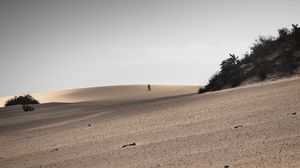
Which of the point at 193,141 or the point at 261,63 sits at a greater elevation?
the point at 261,63

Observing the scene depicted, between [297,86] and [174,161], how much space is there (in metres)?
5.63

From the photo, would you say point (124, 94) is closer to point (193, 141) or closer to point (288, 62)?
point (288, 62)

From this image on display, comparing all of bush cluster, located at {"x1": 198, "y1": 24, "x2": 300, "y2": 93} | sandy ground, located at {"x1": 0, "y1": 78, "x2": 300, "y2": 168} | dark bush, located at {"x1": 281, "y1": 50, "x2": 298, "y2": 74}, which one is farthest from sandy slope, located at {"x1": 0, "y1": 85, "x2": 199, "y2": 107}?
sandy ground, located at {"x1": 0, "y1": 78, "x2": 300, "y2": 168}

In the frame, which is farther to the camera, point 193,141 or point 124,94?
point 124,94

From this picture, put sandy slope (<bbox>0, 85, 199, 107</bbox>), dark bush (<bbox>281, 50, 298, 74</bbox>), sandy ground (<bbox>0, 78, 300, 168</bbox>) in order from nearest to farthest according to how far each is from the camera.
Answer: sandy ground (<bbox>0, 78, 300, 168</bbox>), dark bush (<bbox>281, 50, 298, 74</bbox>), sandy slope (<bbox>0, 85, 199, 107</bbox>)

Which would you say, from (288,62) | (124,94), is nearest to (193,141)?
(288,62)

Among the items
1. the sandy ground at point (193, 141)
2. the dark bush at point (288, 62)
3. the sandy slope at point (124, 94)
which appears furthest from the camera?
the sandy slope at point (124, 94)

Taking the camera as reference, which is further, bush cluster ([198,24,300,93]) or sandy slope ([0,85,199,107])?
sandy slope ([0,85,199,107])

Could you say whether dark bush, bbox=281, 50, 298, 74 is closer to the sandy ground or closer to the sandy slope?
the sandy ground

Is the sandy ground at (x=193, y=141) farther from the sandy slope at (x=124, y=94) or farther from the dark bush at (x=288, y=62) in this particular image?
the sandy slope at (x=124, y=94)

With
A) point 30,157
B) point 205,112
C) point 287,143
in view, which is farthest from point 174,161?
point 205,112

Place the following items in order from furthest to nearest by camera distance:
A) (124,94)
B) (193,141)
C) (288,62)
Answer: (124,94), (288,62), (193,141)

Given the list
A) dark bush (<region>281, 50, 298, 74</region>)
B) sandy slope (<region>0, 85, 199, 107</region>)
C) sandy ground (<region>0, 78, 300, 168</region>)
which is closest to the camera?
sandy ground (<region>0, 78, 300, 168</region>)

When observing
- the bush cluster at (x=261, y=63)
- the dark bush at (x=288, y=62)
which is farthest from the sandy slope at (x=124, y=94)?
the dark bush at (x=288, y=62)
